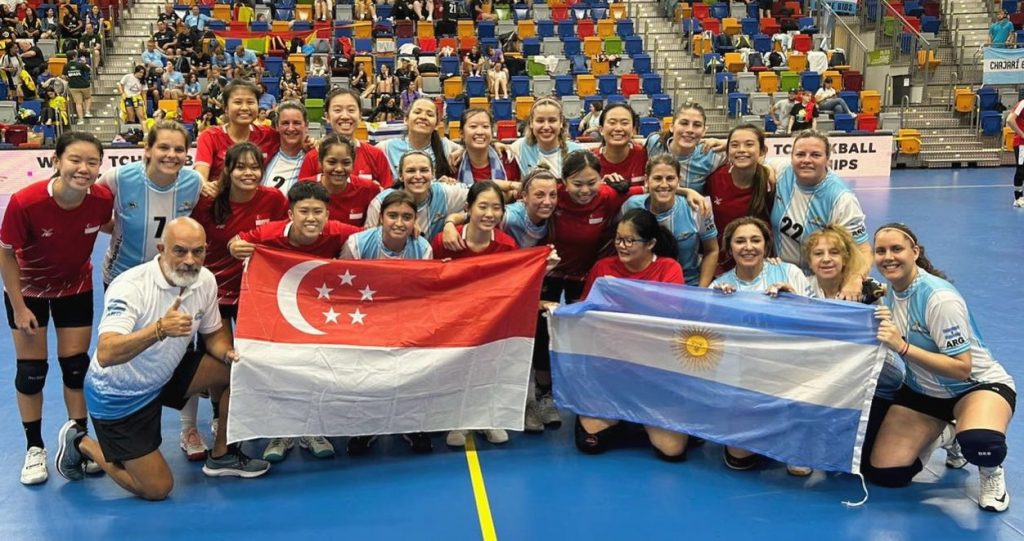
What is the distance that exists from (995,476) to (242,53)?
19.5 meters

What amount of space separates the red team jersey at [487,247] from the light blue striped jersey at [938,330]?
2.18 meters

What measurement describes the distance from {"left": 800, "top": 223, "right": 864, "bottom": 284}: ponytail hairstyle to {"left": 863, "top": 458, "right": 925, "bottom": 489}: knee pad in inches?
40.6

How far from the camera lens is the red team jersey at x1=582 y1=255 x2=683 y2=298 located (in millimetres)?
5309

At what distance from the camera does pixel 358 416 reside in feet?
16.7

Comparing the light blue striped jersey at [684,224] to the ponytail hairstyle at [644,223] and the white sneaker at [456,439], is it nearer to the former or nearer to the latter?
the ponytail hairstyle at [644,223]

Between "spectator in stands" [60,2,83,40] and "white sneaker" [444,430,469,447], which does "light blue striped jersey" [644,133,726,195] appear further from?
"spectator in stands" [60,2,83,40]

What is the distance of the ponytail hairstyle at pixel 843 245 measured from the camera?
16.2ft

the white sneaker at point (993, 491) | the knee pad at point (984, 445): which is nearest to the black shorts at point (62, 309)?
the knee pad at point (984, 445)

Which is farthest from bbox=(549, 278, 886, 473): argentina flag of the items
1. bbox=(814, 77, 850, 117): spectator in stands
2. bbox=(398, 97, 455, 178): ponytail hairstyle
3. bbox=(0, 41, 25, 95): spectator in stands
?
bbox=(0, 41, 25, 95): spectator in stands

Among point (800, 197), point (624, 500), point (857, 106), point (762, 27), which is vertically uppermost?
point (762, 27)

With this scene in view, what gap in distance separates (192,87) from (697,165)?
16.5 m

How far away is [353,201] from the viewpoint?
222 inches

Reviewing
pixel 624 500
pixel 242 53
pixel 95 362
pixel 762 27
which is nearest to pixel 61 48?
pixel 242 53

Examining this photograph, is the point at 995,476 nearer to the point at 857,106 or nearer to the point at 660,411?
the point at 660,411
